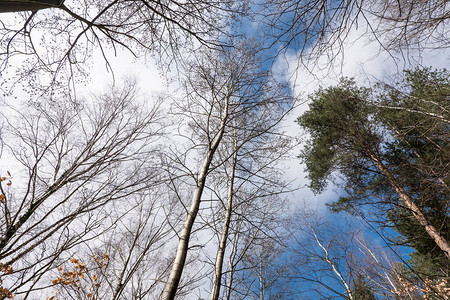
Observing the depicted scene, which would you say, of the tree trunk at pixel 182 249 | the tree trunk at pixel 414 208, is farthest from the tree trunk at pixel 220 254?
the tree trunk at pixel 414 208

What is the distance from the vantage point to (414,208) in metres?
5.64

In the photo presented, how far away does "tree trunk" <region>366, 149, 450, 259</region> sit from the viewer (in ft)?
15.9

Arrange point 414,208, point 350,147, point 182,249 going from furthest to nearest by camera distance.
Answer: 1. point 350,147
2. point 414,208
3. point 182,249

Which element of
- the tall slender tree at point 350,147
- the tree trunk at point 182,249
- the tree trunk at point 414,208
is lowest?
the tree trunk at point 182,249

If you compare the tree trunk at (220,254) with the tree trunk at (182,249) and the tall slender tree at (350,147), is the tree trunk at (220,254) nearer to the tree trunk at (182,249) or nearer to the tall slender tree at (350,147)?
the tree trunk at (182,249)

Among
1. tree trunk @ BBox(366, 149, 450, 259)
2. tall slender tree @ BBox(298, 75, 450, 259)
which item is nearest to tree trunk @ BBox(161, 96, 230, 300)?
tree trunk @ BBox(366, 149, 450, 259)

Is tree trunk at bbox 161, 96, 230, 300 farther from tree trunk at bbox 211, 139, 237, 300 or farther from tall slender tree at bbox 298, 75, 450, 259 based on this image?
tall slender tree at bbox 298, 75, 450, 259

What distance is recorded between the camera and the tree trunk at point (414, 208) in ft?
15.9

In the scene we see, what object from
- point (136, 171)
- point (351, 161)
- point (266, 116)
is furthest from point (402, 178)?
point (136, 171)

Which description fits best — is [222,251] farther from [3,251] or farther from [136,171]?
[3,251]

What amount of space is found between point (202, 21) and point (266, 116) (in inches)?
88.8

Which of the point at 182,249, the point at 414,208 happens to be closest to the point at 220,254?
the point at 182,249

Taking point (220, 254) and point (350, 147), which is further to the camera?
point (350, 147)

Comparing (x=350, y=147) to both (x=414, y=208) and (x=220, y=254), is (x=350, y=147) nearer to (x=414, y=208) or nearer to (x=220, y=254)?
(x=414, y=208)
